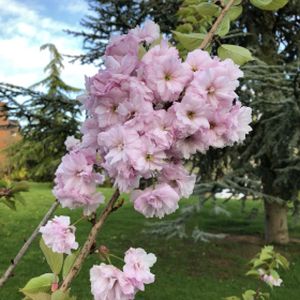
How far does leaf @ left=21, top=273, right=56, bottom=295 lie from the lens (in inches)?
32.0

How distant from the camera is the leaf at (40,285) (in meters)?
0.81

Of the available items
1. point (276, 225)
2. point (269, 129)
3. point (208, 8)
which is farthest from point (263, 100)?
point (208, 8)

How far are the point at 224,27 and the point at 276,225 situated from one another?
8.46 meters

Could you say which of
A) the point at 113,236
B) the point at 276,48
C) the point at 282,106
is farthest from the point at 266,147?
the point at 113,236

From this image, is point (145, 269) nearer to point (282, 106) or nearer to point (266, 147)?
point (282, 106)

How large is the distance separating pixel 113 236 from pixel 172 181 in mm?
8727

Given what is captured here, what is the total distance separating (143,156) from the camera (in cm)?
77

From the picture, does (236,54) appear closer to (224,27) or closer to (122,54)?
(224,27)

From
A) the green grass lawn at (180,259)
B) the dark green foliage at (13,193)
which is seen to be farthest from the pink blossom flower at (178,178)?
the green grass lawn at (180,259)

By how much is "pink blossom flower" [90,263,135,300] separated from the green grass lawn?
3.61m

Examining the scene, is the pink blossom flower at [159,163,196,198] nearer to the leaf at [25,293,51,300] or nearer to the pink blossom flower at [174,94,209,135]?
the pink blossom flower at [174,94,209,135]

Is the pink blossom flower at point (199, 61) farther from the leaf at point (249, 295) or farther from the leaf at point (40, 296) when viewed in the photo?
the leaf at point (249, 295)

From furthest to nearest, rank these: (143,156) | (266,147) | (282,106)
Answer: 1. (266,147)
2. (282,106)
3. (143,156)

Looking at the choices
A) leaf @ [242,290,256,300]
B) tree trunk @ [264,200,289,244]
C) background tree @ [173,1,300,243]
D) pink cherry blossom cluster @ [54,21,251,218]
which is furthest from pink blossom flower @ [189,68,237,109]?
tree trunk @ [264,200,289,244]
